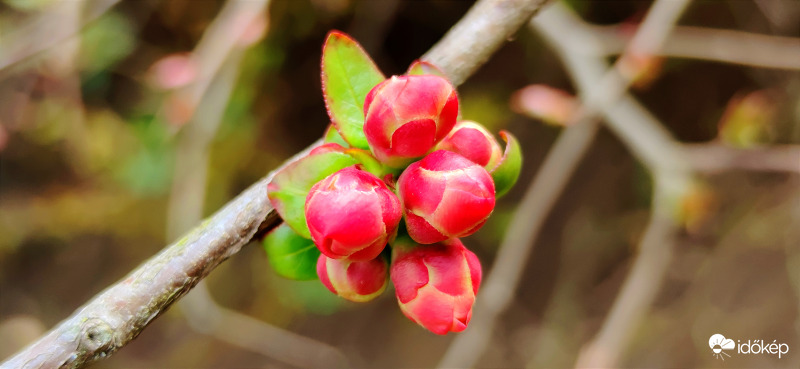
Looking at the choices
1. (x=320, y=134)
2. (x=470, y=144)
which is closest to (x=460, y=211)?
(x=470, y=144)

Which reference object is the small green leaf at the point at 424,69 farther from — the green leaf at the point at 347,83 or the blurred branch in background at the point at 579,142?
the blurred branch in background at the point at 579,142

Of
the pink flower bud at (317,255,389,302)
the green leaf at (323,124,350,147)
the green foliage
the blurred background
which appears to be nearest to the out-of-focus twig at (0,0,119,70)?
the blurred background

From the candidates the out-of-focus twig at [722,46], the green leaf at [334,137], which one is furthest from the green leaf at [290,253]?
the out-of-focus twig at [722,46]

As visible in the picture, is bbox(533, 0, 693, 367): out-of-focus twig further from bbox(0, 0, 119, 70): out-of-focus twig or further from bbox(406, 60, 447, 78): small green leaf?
bbox(0, 0, 119, 70): out-of-focus twig

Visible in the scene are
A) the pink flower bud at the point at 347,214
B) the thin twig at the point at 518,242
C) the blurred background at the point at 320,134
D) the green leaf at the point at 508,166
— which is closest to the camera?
the pink flower bud at the point at 347,214

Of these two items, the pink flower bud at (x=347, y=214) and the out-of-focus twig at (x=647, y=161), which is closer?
the pink flower bud at (x=347, y=214)

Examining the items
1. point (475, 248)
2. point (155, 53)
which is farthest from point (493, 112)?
point (155, 53)
